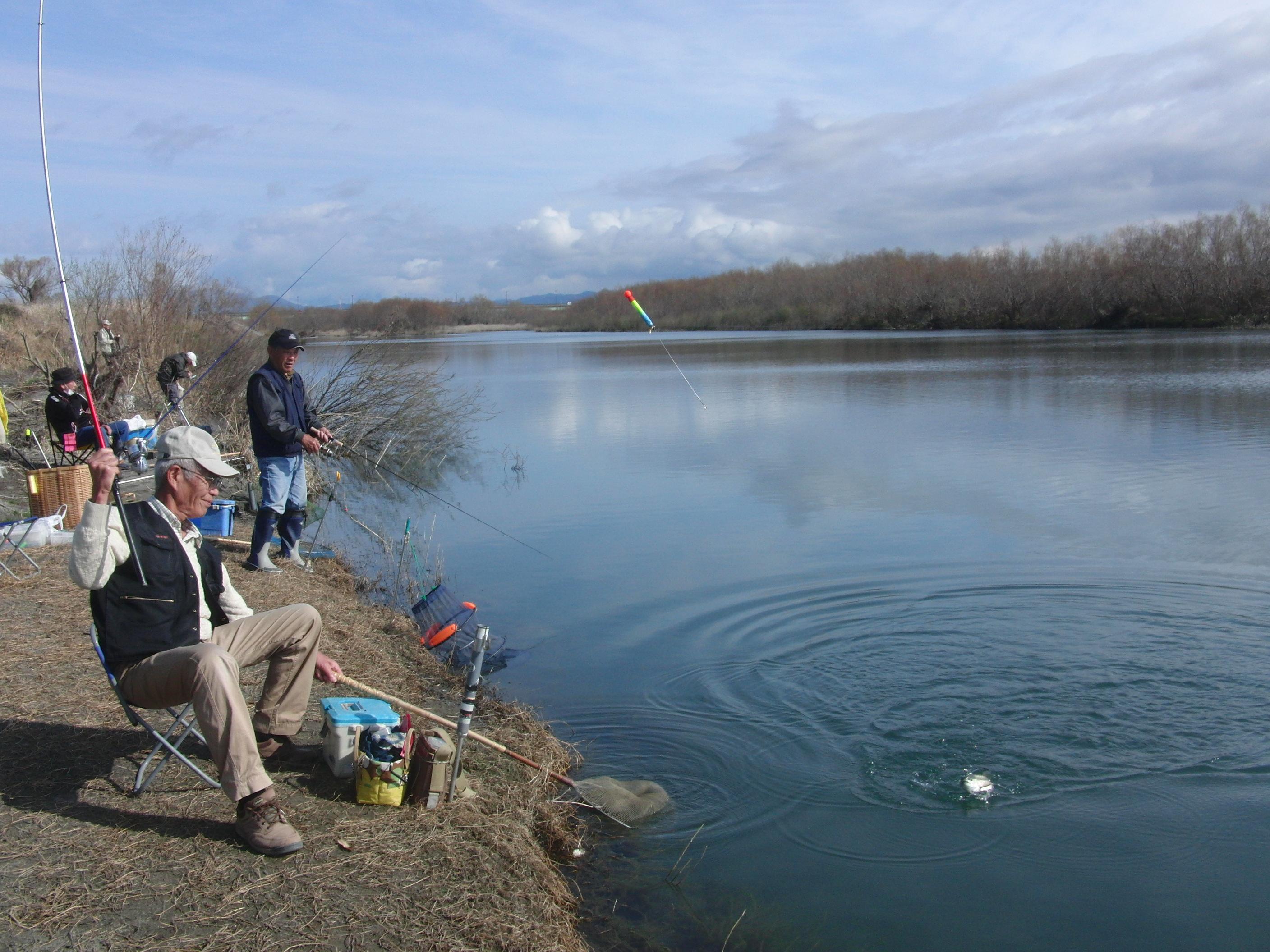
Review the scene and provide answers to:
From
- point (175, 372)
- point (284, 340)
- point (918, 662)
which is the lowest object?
point (918, 662)

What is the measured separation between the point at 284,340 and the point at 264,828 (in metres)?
4.91

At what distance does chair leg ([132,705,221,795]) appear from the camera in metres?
3.87

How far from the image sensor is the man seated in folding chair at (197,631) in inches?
145

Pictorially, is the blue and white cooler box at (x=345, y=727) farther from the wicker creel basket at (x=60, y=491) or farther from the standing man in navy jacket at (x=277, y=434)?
the wicker creel basket at (x=60, y=491)

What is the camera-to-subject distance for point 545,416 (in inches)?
912

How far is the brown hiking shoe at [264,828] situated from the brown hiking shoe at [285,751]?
0.73 meters

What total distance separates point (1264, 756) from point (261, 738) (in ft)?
16.2

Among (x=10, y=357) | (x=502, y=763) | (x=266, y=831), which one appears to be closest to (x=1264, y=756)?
(x=502, y=763)

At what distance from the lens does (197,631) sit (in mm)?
4020

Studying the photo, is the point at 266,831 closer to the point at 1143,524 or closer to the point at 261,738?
the point at 261,738

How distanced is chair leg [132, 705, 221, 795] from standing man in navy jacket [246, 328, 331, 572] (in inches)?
146

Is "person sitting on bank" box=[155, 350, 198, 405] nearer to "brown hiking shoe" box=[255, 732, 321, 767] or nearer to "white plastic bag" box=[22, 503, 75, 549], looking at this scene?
"white plastic bag" box=[22, 503, 75, 549]

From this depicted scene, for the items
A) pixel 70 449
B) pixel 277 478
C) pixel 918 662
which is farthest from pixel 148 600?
pixel 70 449

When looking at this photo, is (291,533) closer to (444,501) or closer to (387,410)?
(444,501)
